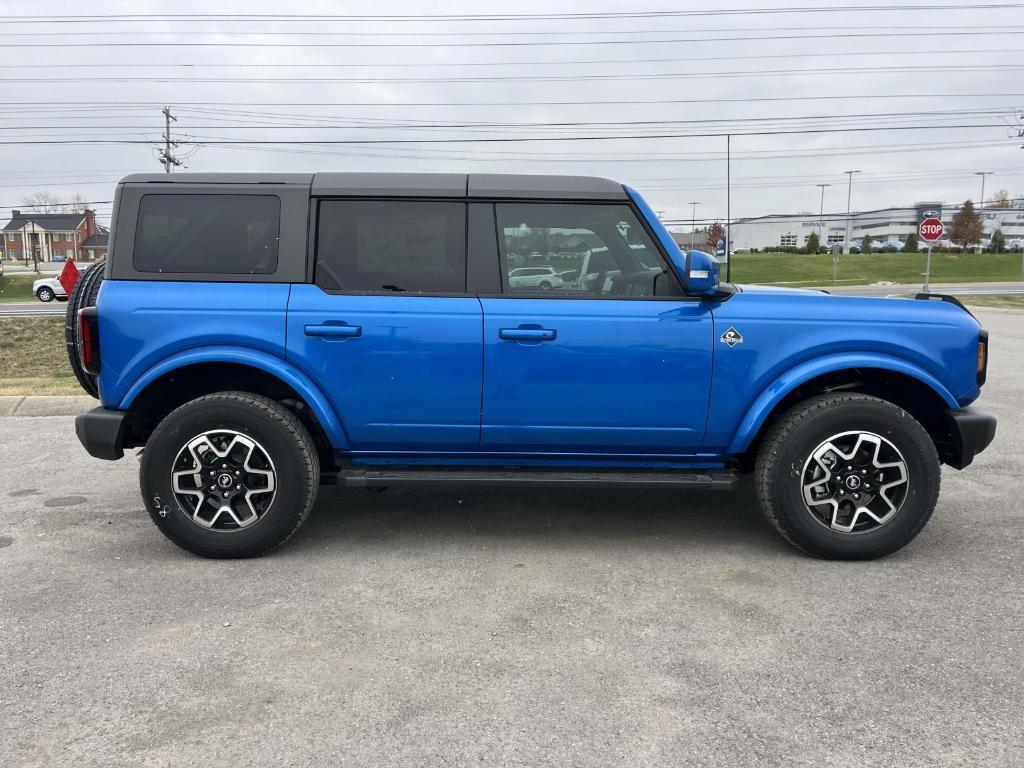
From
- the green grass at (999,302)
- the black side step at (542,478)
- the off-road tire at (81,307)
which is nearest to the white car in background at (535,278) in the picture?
the black side step at (542,478)

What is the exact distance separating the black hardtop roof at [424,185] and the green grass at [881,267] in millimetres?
51466

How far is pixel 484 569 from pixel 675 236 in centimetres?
205

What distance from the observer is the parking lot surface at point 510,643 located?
2482 mm

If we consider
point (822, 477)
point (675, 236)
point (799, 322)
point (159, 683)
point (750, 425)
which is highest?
point (675, 236)

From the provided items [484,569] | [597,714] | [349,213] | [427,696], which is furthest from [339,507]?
[597,714]

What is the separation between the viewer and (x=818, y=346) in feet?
12.9

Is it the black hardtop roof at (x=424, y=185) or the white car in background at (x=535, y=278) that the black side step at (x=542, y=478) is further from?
the black hardtop roof at (x=424, y=185)

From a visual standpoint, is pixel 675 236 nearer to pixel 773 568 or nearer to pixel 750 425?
pixel 750 425

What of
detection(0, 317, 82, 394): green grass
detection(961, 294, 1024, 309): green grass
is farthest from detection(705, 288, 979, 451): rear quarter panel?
detection(961, 294, 1024, 309): green grass

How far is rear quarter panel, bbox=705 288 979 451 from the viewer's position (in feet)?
12.9

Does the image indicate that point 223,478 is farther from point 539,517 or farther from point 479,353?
point 539,517

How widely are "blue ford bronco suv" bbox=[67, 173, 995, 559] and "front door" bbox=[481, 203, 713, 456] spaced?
10 millimetres

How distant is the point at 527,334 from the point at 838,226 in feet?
443

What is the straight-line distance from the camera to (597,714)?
8.61ft
